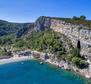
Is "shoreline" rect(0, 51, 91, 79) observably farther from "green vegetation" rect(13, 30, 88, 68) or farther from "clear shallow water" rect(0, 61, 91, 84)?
"clear shallow water" rect(0, 61, 91, 84)

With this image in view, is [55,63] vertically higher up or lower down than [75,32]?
lower down

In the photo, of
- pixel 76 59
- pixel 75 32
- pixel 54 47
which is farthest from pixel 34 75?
pixel 75 32

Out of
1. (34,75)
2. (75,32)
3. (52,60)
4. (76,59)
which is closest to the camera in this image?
(34,75)

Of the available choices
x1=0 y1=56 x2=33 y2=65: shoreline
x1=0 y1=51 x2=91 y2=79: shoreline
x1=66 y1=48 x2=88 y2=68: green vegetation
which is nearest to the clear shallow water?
x1=0 y1=51 x2=91 y2=79: shoreline

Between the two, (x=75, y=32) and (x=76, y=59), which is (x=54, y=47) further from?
(x=76, y=59)

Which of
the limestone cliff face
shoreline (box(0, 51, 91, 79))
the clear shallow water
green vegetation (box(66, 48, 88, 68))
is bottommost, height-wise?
the clear shallow water
